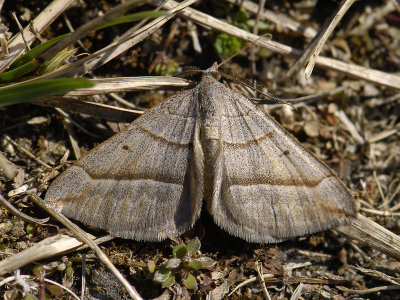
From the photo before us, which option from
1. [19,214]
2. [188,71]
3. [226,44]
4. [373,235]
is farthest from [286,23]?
[19,214]

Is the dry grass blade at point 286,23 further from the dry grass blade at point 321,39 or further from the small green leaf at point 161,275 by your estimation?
the small green leaf at point 161,275

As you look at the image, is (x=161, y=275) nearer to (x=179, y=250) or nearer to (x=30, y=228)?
(x=179, y=250)

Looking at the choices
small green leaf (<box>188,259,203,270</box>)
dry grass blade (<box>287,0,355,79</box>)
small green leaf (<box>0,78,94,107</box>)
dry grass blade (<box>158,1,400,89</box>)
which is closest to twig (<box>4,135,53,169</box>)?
small green leaf (<box>0,78,94,107</box>)

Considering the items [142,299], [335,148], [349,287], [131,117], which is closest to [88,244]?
[142,299]

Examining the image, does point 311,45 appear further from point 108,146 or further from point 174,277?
point 174,277

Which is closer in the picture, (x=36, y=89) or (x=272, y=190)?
(x=36, y=89)
